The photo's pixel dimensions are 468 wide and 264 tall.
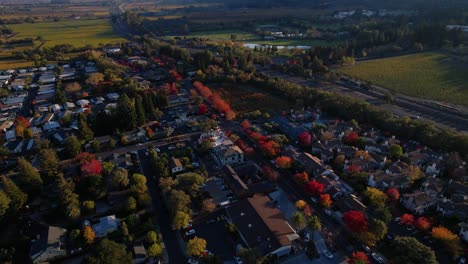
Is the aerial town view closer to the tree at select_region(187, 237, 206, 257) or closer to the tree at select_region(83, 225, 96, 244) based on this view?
the tree at select_region(187, 237, 206, 257)

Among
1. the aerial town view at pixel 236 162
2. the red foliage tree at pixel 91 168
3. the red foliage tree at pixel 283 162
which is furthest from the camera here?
the red foliage tree at pixel 283 162

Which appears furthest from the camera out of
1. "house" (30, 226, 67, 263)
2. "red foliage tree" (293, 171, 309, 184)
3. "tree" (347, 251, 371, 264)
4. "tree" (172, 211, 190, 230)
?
"red foliage tree" (293, 171, 309, 184)

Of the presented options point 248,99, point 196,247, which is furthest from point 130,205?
point 248,99

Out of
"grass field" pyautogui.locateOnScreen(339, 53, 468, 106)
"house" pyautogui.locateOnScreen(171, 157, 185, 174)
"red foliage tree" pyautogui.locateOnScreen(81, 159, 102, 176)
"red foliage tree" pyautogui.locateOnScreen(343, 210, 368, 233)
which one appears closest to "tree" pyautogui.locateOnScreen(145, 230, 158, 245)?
"house" pyautogui.locateOnScreen(171, 157, 185, 174)

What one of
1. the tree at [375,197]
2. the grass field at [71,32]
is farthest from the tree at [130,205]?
the grass field at [71,32]

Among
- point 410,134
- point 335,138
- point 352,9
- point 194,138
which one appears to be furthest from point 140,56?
point 352,9

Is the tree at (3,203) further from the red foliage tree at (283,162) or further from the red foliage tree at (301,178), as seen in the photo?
the red foliage tree at (301,178)
